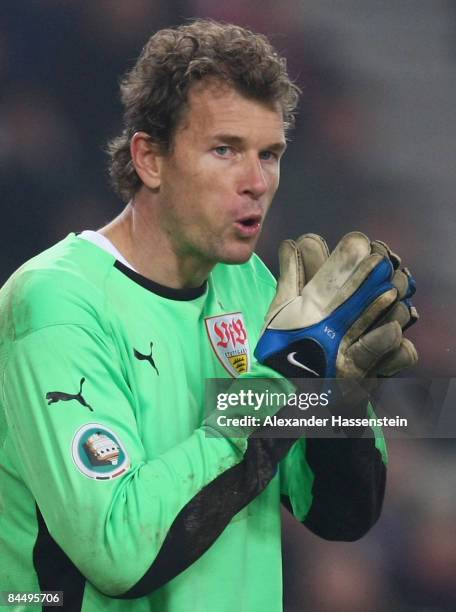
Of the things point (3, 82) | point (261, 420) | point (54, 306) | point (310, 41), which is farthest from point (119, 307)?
point (310, 41)

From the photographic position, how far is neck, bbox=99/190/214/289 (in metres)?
1.21

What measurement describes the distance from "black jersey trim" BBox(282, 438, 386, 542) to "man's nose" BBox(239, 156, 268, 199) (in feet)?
0.99

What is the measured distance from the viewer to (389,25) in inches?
69.4

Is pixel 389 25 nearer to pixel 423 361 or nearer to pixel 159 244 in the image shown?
pixel 423 361

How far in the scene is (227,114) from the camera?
1.17 m

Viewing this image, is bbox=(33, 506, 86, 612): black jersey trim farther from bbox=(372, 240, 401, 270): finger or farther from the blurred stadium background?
the blurred stadium background

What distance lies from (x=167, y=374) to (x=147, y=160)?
10.8 inches

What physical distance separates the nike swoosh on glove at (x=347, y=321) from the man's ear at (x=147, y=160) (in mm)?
237

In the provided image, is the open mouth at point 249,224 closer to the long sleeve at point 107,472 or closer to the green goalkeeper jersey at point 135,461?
the green goalkeeper jersey at point 135,461

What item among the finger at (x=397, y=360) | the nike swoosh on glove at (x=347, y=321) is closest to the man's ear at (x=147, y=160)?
the nike swoosh on glove at (x=347, y=321)

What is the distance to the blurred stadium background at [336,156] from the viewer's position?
1719 millimetres

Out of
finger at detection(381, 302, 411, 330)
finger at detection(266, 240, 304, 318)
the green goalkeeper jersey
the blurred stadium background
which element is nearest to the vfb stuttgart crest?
the green goalkeeper jersey

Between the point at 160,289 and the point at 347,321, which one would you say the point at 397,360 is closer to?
the point at 347,321

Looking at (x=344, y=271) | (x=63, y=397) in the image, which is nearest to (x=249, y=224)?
(x=344, y=271)
